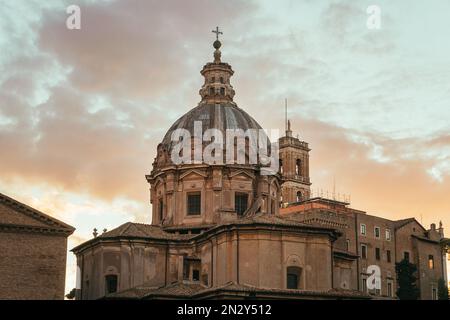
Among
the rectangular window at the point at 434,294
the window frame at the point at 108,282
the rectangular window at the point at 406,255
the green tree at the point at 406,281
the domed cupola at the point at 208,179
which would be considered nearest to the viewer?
the window frame at the point at 108,282

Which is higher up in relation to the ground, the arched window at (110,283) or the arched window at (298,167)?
the arched window at (298,167)

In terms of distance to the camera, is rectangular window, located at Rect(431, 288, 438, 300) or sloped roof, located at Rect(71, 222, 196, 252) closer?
sloped roof, located at Rect(71, 222, 196, 252)

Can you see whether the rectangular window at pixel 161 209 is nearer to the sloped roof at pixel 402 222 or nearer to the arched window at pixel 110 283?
the arched window at pixel 110 283

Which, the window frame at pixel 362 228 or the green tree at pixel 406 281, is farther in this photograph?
the green tree at pixel 406 281

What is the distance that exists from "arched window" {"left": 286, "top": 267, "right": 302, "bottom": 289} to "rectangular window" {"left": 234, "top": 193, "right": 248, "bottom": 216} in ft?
31.5

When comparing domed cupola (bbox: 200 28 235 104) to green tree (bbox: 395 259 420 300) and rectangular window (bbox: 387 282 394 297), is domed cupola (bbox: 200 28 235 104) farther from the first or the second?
green tree (bbox: 395 259 420 300)

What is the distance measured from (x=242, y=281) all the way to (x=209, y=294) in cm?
249

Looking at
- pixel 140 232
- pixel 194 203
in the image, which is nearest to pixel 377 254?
pixel 194 203

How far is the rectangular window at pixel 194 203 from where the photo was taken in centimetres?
6138

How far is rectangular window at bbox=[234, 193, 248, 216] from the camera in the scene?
61.4 metres

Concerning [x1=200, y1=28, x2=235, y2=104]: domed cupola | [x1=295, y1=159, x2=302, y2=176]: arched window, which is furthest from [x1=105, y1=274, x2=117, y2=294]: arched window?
[x1=295, y1=159, x2=302, y2=176]: arched window

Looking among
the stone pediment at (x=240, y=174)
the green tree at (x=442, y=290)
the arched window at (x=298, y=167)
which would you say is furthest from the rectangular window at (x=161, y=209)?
the arched window at (x=298, y=167)

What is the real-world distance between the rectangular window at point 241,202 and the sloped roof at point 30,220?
1363 centimetres
